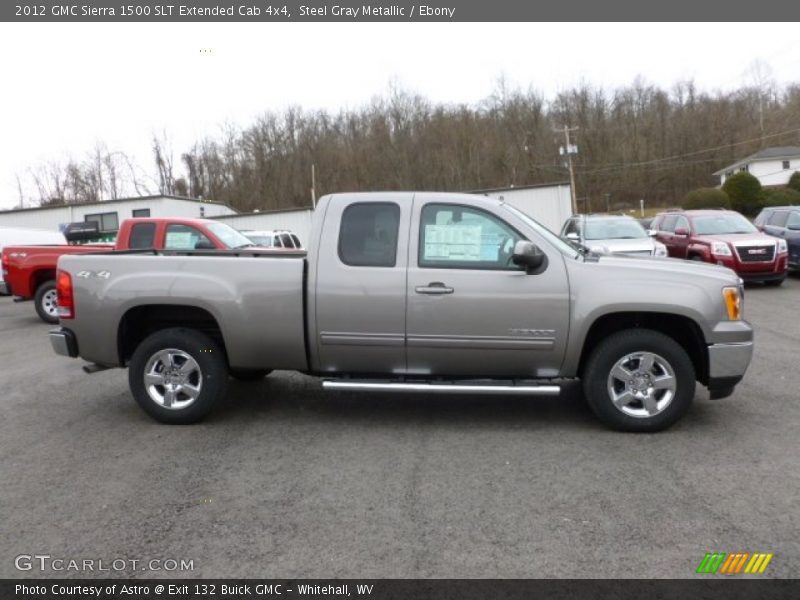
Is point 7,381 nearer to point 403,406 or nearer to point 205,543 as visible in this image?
point 403,406

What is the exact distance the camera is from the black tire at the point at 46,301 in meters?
12.6

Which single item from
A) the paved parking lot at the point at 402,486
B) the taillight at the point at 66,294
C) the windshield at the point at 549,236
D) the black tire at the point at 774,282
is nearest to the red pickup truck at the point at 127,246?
the taillight at the point at 66,294

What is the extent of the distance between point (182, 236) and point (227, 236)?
710 mm

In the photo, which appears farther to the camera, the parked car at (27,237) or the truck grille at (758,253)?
the parked car at (27,237)

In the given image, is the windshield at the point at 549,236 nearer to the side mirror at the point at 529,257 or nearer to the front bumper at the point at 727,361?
the side mirror at the point at 529,257

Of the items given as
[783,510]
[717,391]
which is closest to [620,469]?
[783,510]

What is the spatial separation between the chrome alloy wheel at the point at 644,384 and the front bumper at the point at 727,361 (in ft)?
1.03

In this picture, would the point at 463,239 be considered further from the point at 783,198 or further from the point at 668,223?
the point at 783,198

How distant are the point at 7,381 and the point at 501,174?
66299 mm

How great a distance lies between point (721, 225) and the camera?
15352 mm

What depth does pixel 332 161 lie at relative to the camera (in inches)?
2768

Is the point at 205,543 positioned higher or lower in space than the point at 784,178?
lower

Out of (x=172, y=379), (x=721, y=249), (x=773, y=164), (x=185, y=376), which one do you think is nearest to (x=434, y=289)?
(x=185, y=376)

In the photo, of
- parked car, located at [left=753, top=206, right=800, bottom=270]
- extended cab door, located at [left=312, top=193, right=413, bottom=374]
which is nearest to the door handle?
extended cab door, located at [left=312, top=193, right=413, bottom=374]
